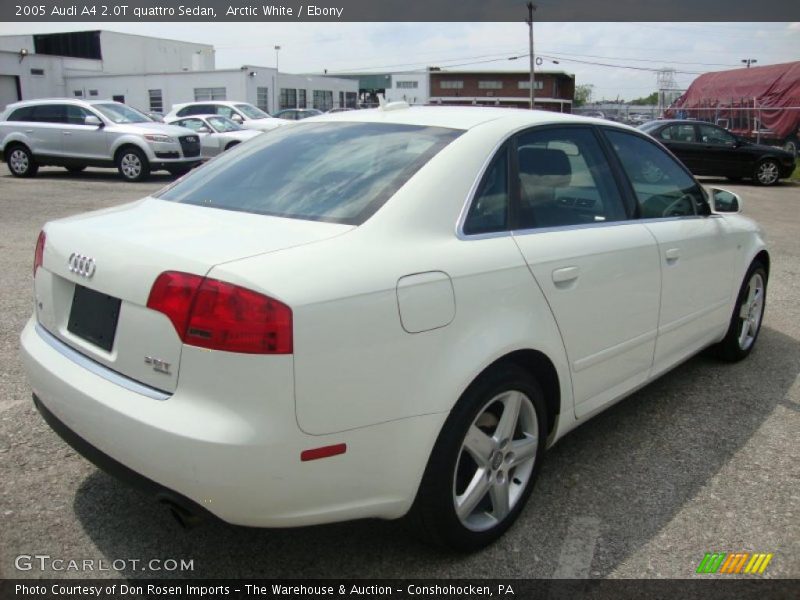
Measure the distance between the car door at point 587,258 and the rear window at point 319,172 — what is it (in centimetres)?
48

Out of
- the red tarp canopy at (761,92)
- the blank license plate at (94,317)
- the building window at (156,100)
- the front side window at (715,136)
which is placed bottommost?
the blank license plate at (94,317)

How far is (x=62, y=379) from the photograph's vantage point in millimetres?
2398

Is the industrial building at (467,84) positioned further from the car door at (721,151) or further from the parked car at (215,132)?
the car door at (721,151)

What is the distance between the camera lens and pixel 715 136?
17.9 meters

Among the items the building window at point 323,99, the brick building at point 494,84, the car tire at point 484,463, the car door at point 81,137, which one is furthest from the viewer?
the brick building at point 494,84

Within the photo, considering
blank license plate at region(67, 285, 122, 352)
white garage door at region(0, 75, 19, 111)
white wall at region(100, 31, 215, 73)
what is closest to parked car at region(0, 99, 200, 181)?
blank license plate at region(67, 285, 122, 352)

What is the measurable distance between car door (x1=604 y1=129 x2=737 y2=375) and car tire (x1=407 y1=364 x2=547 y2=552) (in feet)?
3.78

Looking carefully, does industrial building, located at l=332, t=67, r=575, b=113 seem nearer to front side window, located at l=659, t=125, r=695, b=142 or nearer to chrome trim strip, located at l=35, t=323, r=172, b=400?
front side window, located at l=659, t=125, r=695, b=142

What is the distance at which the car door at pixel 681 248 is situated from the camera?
357 centimetres

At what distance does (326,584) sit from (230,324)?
1.08 meters

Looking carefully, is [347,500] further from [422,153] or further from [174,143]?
[174,143]

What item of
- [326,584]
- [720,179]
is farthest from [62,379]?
[720,179]

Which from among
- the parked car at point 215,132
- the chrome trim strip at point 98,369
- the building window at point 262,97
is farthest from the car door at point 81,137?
the building window at point 262,97
